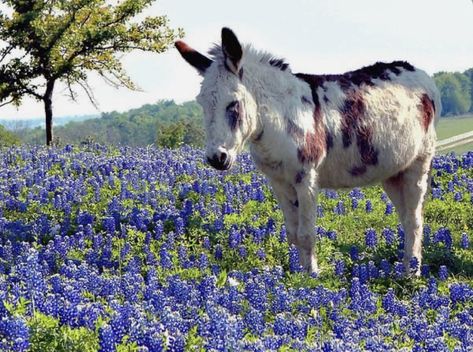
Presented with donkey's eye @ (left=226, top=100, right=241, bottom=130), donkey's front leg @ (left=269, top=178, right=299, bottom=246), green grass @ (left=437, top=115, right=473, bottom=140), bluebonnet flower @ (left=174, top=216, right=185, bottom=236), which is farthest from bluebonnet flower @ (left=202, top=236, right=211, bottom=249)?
green grass @ (left=437, top=115, right=473, bottom=140)

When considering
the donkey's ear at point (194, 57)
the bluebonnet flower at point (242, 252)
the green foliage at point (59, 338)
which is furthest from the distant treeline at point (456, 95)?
the green foliage at point (59, 338)

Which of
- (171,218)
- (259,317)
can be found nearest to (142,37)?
(171,218)

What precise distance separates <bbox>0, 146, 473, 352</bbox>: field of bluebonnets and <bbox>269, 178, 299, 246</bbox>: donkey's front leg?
0.84 ft

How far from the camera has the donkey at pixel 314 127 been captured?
8312 mm

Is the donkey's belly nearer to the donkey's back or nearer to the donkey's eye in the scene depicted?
the donkey's back

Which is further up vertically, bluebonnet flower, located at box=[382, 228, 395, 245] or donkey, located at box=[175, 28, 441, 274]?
donkey, located at box=[175, 28, 441, 274]

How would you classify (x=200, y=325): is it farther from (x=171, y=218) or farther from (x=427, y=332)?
(x=171, y=218)

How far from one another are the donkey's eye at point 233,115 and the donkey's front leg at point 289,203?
900 mm

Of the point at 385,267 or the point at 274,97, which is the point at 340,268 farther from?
the point at 274,97

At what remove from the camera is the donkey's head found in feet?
26.8

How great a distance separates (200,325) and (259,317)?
2.66 feet

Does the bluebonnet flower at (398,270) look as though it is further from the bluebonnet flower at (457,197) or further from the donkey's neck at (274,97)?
the bluebonnet flower at (457,197)

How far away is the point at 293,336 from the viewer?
6.15 m

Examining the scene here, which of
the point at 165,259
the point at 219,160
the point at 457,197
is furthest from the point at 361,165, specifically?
the point at 457,197
